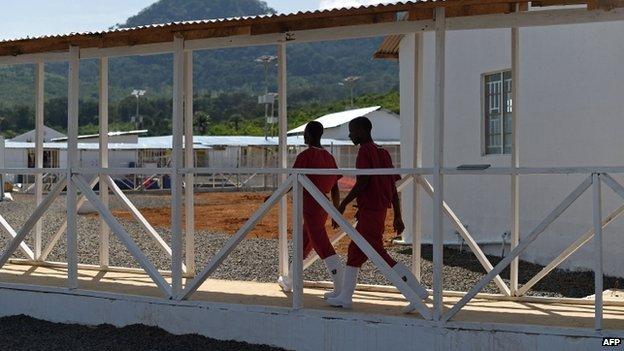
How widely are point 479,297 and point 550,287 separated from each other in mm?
3134

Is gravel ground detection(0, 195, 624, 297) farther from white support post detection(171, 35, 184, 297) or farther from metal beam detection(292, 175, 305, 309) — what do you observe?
metal beam detection(292, 175, 305, 309)

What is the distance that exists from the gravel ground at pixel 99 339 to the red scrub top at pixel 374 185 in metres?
1.37

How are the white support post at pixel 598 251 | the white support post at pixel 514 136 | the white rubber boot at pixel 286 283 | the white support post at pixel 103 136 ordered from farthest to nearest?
the white support post at pixel 103 136
the white rubber boot at pixel 286 283
the white support post at pixel 514 136
the white support post at pixel 598 251

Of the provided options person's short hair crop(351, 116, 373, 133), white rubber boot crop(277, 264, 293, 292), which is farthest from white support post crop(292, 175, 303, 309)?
white rubber boot crop(277, 264, 293, 292)

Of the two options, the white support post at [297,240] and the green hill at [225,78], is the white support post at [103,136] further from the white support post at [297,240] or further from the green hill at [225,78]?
the green hill at [225,78]

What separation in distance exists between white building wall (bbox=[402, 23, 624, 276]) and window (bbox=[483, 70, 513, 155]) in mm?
125

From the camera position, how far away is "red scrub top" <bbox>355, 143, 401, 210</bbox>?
Result: 7.15 metres

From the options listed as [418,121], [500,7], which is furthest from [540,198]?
[500,7]

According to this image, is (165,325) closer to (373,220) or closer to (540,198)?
(373,220)

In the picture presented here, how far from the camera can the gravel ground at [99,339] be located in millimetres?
7316

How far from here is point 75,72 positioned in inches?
331

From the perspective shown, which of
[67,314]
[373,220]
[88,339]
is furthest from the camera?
[67,314]

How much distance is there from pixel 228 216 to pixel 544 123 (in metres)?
13.2

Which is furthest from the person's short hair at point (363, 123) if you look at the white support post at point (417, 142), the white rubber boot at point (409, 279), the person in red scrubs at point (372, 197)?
the white support post at point (417, 142)
